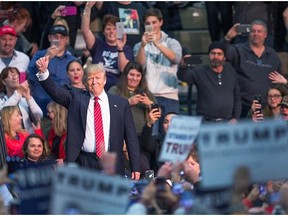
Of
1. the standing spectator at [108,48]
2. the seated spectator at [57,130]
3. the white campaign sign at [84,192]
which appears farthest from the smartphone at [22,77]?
the white campaign sign at [84,192]

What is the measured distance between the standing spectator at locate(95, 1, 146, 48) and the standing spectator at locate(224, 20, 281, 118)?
4.14ft

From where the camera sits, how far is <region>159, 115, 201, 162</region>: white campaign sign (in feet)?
35.7

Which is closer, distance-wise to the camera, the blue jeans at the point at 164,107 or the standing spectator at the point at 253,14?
the blue jeans at the point at 164,107

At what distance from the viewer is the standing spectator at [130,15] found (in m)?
17.1

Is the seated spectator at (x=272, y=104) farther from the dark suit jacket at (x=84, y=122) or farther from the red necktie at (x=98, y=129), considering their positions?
the red necktie at (x=98, y=129)

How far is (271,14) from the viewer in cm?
1784

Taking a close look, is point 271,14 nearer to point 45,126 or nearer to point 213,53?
point 213,53

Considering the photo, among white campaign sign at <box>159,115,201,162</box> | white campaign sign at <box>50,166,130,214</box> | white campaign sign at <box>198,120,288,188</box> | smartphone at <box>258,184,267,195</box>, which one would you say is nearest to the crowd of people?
smartphone at <box>258,184,267,195</box>

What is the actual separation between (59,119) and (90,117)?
4.60 ft

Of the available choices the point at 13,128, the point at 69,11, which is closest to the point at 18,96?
the point at 13,128

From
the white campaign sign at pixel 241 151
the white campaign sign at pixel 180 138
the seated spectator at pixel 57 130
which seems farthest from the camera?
the seated spectator at pixel 57 130

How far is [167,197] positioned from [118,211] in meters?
0.90

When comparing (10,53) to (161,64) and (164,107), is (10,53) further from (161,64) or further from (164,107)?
(164,107)

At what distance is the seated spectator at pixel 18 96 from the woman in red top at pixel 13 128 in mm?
332
